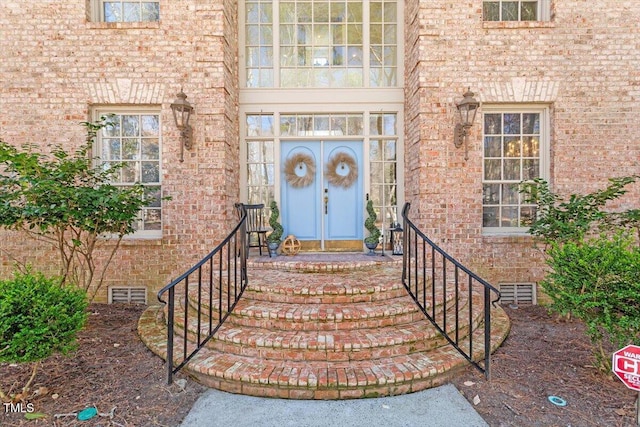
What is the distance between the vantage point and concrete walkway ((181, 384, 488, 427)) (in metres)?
2.23

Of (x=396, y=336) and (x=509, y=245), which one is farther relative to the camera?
(x=509, y=245)

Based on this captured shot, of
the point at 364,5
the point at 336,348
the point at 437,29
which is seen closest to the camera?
the point at 336,348

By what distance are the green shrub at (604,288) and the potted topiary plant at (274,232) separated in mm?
3460

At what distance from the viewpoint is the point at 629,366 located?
2.16 metres

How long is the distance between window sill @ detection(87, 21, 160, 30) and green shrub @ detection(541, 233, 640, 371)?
563 cm

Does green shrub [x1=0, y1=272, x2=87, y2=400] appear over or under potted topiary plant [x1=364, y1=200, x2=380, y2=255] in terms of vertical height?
under

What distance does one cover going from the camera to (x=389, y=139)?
551 cm

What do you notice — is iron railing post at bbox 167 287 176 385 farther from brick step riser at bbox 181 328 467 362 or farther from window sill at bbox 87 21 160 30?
window sill at bbox 87 21 160 30

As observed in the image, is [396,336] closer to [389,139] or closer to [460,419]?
[460,419]

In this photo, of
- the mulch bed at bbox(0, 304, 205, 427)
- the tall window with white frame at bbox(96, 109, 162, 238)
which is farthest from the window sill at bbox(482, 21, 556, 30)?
the mulch bed at bbox(0, 304, 205, 427)

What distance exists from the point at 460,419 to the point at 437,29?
4714mm

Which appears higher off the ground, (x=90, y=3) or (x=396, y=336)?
(x=90, y=3)

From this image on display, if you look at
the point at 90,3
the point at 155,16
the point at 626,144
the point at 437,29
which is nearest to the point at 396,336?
the point at 437,29

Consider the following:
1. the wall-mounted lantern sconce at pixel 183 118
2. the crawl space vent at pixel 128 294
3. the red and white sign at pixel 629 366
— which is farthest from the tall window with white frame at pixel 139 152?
the red and white sign at pixel 629 366
